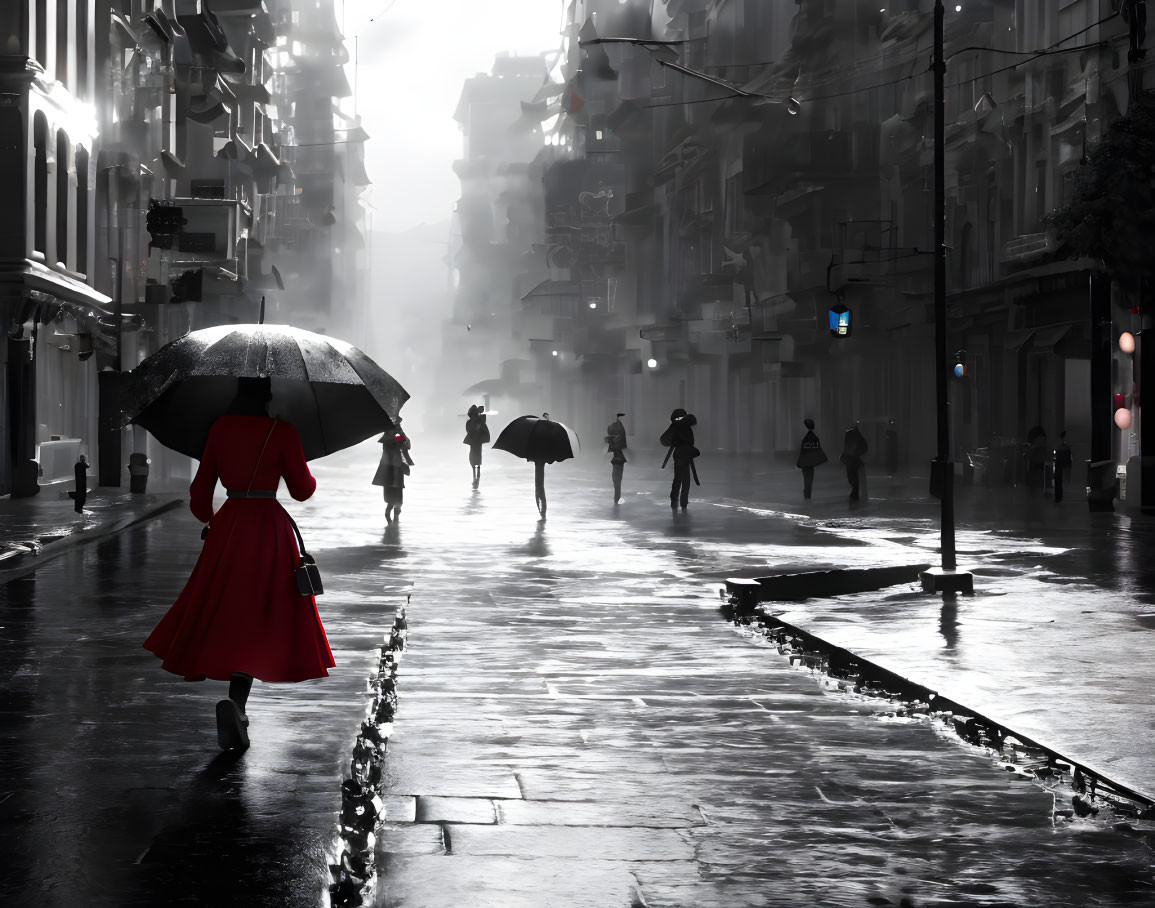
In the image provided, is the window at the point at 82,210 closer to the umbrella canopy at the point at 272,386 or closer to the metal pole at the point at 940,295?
the metal pole at the point at 940,295

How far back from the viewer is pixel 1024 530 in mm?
24453

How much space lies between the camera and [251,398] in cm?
810

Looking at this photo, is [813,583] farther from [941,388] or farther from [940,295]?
[940,295]

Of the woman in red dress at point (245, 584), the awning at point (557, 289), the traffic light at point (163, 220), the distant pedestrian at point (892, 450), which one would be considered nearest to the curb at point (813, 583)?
the woman in red dress at point (245, 584)

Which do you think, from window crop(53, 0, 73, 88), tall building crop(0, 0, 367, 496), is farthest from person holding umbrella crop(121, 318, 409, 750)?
window crop(53, 0, 73, 88)

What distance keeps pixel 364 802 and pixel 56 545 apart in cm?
1535

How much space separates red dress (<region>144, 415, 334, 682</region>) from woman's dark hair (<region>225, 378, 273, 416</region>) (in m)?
0.04

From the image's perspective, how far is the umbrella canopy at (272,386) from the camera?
806 cm

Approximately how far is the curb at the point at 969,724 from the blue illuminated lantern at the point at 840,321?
24.9 meters

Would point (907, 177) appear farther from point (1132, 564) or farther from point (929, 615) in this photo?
point (929, 615)

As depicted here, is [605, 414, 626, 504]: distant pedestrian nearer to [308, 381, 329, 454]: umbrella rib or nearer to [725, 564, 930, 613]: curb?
[725, 564, 930, 613]: curb

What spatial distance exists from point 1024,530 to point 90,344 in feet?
70.8

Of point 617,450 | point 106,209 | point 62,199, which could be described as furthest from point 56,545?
point 106,209

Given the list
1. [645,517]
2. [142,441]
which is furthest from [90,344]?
[645,517]
